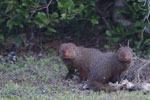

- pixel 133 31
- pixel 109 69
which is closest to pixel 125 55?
pixel 109 69

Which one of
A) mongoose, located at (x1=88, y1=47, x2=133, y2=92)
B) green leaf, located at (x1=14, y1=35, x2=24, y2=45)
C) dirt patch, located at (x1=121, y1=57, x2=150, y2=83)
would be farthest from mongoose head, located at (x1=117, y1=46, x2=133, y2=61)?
green leaf, located at (x1=14, y1=35, x2=24, y2=45)

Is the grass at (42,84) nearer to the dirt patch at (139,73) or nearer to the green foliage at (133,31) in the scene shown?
the dirt patch at (139,73)

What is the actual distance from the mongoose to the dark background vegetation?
144 centimetres

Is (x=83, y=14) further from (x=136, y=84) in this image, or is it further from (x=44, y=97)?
(x=44, y=97)

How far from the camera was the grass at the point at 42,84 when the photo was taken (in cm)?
469

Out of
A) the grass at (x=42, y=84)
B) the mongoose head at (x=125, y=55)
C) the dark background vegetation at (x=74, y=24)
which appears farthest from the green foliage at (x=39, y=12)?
the mongoose head at (x=125, y=55)

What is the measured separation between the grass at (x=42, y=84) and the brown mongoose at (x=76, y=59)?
0.22 metres

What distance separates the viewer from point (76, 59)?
5.93 meters

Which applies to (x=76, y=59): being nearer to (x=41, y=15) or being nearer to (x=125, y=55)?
(x=125, y=55)

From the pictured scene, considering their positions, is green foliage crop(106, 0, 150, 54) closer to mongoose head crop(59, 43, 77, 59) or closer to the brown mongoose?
the brown mongoose

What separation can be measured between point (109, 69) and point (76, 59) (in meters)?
0.86

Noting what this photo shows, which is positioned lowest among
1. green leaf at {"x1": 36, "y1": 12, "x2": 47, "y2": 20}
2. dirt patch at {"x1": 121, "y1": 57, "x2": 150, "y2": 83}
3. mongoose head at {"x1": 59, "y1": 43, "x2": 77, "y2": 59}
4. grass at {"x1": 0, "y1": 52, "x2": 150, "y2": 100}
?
grass at {"x1": 0, "y1": 52, "x2": 150, "y2": 100}

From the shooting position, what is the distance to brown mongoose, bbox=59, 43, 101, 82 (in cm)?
581

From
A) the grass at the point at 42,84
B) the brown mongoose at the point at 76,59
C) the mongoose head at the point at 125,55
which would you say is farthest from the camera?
the brown mongoose at the point at 76,59
